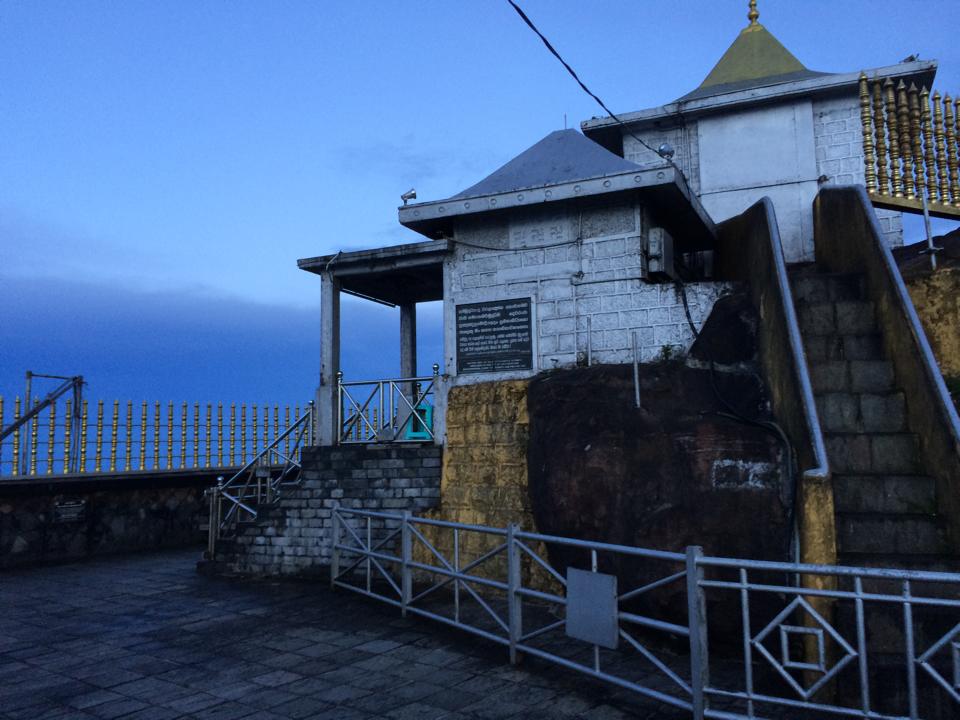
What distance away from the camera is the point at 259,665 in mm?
6773

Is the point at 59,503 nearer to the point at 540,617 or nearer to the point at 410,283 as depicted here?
the point at 410,283

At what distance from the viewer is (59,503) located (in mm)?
12961

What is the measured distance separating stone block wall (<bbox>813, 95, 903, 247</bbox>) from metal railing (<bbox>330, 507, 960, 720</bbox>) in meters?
9.73

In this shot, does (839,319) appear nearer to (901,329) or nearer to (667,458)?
(901,329)

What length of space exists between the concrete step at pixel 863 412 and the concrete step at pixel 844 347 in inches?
24.9

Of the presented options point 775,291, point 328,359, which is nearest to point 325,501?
point 328,359

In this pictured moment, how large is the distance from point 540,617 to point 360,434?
22.4ft

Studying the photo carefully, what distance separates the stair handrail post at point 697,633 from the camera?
4.95m

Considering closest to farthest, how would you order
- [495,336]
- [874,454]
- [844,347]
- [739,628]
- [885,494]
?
[885,494] < [739,628] < [874,454] < [844,347] < [495,336]

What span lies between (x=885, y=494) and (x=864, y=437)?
0.68m

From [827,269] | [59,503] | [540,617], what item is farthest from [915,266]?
[59,503]

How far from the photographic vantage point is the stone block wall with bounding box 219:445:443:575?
10375 millimetres

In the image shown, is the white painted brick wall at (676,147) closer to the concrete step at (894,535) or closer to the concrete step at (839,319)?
the concrete step at (839,319)

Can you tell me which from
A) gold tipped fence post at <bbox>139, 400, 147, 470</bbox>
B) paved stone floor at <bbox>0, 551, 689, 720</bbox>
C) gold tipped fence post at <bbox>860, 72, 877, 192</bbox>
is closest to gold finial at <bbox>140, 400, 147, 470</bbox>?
gold tipped fence post at <bbox>139, 400, 147, 470</bbox>
